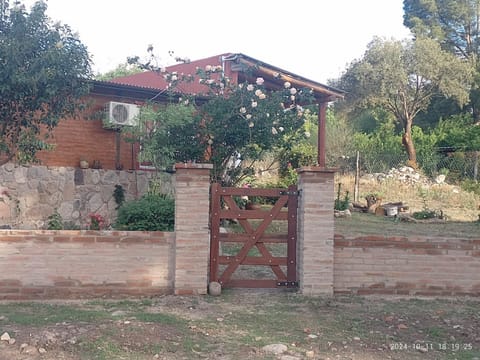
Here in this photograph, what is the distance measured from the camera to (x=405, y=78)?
25672 mm

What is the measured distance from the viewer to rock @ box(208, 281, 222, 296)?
684 cm

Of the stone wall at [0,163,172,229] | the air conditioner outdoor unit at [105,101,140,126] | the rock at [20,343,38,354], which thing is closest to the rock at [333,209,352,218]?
the stone wall at [0,163,172,229]

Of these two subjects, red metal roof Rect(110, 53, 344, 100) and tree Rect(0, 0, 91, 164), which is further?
red metal roof Rect(110, 53, 344, 100)

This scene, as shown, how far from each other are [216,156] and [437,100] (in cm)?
2285

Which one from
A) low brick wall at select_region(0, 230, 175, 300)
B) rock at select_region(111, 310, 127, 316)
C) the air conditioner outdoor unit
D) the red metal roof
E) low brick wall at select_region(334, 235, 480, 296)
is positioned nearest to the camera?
rock at select_region(111, 310, 127, 316)

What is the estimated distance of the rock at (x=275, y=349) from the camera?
4.76 meters

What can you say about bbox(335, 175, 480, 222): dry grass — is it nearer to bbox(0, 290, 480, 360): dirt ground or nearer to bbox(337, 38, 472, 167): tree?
bbox(337, 38, 472, 167): tree

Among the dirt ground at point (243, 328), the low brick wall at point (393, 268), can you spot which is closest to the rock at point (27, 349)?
the dirt ground at point (243, 328)

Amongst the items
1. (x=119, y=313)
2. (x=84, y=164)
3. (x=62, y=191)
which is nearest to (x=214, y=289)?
(x=119, y=313)

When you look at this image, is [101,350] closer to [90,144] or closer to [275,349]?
[275,349]

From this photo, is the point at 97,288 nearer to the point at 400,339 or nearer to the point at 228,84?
the point at 400,339

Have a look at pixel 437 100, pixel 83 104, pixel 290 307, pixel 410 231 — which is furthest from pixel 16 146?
pixel 437 100

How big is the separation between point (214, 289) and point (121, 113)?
20.7 feet

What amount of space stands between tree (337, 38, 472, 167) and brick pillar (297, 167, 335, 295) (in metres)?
18.7
